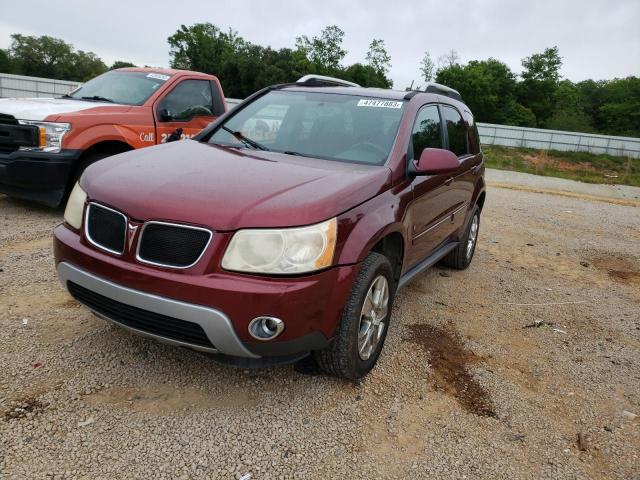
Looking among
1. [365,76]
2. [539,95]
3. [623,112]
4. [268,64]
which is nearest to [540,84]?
[539,95]

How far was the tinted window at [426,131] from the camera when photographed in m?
3.63

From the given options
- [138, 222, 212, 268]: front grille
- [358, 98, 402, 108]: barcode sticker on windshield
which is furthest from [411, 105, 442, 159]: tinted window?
[138, 222, 212, 268]: front grille

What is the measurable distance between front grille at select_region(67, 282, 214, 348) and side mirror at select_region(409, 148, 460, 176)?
176cm

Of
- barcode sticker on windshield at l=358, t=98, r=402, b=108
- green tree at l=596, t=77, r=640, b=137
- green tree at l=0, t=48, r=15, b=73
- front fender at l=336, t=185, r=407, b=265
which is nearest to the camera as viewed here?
front fender at l=336, t=185, r=407, b=265

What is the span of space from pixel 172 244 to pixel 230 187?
43cm

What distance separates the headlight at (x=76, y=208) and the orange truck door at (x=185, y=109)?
3.54 m

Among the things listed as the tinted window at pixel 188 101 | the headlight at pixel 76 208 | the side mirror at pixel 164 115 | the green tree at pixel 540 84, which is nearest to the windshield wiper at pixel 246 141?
the headlight at pixel 76 208

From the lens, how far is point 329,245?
249 centimetres

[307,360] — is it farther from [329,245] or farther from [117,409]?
[117,409]

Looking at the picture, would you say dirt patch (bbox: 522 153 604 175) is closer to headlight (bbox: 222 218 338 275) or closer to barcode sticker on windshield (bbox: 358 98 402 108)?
barcode sticker on windshield (bbox: 358 98 402 108)

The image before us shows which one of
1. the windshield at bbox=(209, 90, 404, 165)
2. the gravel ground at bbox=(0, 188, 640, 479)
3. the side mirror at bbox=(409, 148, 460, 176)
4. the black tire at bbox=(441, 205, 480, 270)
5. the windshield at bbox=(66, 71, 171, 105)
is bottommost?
the gravel ground at bbox=(0, 188, 640, 479)

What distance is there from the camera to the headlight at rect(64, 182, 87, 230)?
9.28ft

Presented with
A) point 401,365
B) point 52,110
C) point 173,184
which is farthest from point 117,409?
point 52,110

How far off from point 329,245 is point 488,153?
22.8 metres
